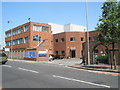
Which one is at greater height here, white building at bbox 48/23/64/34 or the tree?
white building at bbox 48/23/64/34

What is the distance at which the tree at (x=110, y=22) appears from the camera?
46.8 ft

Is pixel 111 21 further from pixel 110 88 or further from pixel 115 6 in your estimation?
pixel 110 88

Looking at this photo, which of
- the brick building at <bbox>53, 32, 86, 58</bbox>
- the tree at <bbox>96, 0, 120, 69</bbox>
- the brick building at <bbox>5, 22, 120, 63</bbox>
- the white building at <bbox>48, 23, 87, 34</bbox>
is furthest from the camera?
the white building at <bbox>48, 23, 87, 34</bbox>

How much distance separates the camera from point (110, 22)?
14.2 metres

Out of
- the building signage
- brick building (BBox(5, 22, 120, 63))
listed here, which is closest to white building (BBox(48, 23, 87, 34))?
brick building (BBox(5, 22, 120, 63))

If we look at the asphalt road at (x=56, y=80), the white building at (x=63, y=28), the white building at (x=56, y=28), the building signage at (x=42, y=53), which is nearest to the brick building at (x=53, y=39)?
the building signage at (x=42, y=53)

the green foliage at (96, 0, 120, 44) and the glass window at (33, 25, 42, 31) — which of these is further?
the glass window at (33, 25, 42, 31)

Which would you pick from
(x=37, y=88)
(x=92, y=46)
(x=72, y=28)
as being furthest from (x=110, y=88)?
(x=72, y=28)

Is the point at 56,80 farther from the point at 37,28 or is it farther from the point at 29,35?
the point at 37,28

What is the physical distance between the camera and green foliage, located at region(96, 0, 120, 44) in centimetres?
1425

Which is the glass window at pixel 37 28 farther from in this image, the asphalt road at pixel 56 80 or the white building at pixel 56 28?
the asphalt road at pixel 56 80

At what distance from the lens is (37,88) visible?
23.7ft

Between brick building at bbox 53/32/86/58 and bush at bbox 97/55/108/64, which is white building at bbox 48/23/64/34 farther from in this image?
bush at bbox 97/55/108/64

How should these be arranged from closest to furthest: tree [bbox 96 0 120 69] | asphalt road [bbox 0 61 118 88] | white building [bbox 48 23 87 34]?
asphalt road [bbox 0 61 118 88]
tree [bbox 96 0 120 69]
white building [bbox 48 23 87 34]
